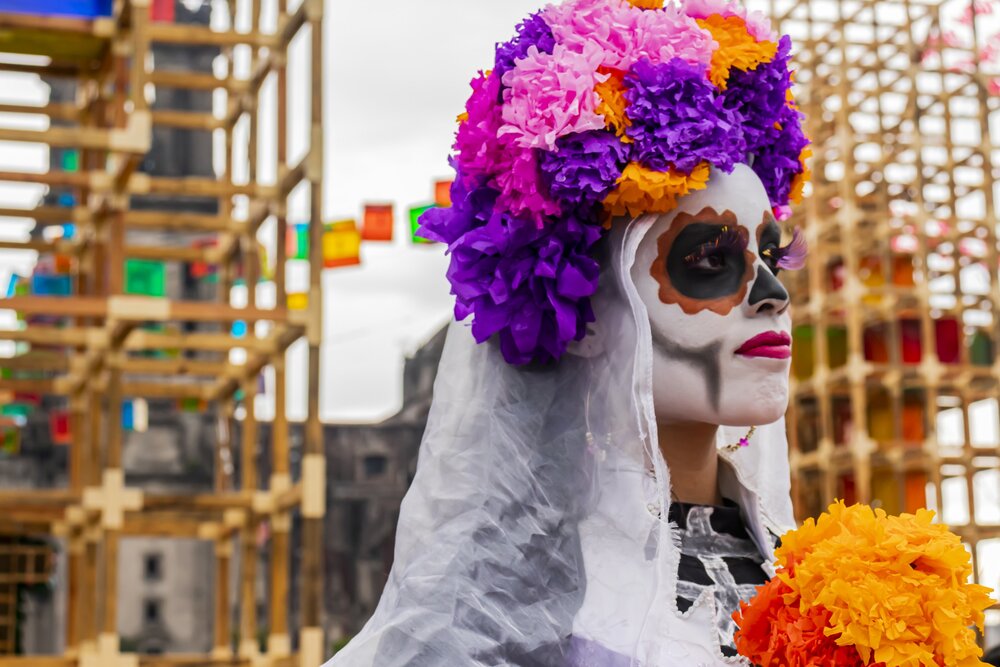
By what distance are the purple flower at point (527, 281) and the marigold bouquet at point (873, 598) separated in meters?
0.70

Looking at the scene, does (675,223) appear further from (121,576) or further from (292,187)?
(121,576)

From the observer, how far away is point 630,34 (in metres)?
3.42

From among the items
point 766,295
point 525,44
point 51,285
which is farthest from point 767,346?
point 51,285

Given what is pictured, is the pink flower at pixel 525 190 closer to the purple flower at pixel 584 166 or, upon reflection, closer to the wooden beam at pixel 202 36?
the purple flower at pixel 584 166

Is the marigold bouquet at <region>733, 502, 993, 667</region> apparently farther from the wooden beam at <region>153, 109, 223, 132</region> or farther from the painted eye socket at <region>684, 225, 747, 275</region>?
the wooden beam at <region>153, 109, 223, 132</region>

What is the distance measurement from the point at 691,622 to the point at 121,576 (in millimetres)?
34183


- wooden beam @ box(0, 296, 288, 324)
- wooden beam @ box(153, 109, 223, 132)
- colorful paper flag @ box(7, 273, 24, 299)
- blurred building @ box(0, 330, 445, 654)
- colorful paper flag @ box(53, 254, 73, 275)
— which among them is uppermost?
wooden beam @ box(153, 109, 223, 132)

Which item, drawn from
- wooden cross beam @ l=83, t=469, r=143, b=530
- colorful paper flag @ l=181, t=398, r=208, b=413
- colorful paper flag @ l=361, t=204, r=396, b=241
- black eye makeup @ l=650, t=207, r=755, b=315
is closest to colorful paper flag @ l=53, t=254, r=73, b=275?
colorful paper flag @ l=181, t=398, r=208, b=413

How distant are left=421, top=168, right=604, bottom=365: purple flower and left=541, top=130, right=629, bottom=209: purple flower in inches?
3.0

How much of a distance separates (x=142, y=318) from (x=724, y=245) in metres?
8.40

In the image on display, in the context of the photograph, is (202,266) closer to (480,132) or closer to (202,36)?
(202,36)

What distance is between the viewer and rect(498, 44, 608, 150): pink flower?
10.8ft

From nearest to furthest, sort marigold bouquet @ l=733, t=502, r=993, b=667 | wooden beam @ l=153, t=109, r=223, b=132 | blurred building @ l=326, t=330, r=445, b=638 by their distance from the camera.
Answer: marigold bouquet @ l=733, t=502, r=993, b=667, wooden beam @ l=153, t=109, r=223, b=132, blurred building @ l=326, t=330, r=445, b=638

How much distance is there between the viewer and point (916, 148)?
18000 mm
